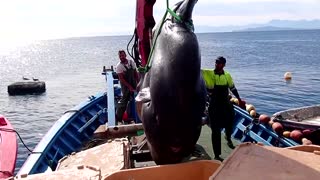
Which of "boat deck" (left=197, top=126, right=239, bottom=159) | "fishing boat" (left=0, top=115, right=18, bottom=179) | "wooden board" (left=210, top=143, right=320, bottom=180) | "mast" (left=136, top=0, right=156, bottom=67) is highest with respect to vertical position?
"mast" (left=136, top=0, right=156, bottom=67)

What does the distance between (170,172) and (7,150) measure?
8.09 metres

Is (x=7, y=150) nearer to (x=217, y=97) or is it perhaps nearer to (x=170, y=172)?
(x=217, y=97)

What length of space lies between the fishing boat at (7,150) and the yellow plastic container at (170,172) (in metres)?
6.14

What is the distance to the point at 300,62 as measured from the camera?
172 feet

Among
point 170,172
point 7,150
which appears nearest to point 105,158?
point 170,172

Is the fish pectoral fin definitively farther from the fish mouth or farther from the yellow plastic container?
the yellow plastic container

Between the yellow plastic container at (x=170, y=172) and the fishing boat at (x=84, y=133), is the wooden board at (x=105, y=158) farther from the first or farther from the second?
the fishing boat at (x=84, y=133)

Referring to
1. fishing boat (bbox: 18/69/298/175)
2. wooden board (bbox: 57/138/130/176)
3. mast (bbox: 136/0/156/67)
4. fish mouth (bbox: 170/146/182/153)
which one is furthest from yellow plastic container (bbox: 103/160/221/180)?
fishing boat (bbox: 18/69/298/175)

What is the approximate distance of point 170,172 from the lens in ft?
14.0

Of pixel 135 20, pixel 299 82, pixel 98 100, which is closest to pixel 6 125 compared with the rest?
pixel 98 100

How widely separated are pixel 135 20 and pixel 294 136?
22.2 feet

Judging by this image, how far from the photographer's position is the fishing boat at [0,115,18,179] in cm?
994

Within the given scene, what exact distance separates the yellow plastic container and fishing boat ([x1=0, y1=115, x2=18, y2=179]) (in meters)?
6.14

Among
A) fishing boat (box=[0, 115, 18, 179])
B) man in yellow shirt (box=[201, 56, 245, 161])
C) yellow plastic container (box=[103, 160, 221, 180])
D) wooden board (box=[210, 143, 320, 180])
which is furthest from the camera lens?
fishing boat (box=[0, 115, 18, 179])
